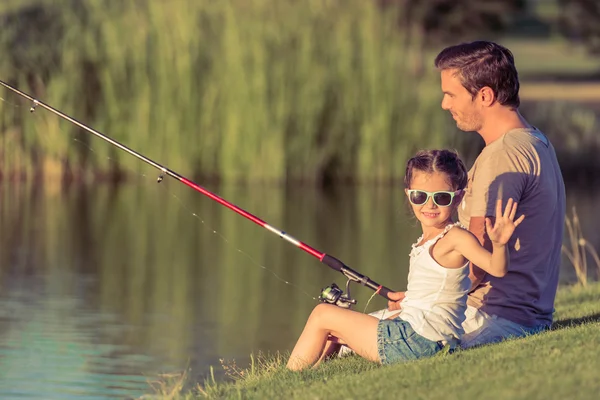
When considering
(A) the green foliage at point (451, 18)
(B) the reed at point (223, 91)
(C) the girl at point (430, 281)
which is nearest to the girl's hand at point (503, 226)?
(C) the girl at point (430, 281)

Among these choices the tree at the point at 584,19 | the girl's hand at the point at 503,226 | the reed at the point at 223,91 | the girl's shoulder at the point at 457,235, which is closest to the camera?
the girl's hand at the point at 503,226

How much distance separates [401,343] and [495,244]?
634 millimetres

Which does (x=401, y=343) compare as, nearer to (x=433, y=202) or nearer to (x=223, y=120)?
(x=433, y=202)

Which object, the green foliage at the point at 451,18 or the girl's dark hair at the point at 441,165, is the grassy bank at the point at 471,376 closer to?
the girl's dark hair at the point at 441,165

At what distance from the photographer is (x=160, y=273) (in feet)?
39.0

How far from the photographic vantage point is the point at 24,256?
12.5 metres

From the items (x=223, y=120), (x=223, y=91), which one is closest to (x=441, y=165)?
(x=223, y=120)

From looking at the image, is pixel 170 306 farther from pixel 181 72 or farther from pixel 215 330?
pixel 181 72

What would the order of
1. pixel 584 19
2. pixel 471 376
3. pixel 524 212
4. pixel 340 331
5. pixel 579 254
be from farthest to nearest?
1. pixel 584 19
2. pixel 579 254
3. pixel 524 212
4. pixel 340 331
5. pixel 471 376

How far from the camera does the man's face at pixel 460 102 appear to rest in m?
5.69

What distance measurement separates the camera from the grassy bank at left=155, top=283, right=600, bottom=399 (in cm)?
459

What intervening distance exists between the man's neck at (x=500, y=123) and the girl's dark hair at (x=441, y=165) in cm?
33

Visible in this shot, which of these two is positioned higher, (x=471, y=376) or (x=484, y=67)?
(x=484, y=67)

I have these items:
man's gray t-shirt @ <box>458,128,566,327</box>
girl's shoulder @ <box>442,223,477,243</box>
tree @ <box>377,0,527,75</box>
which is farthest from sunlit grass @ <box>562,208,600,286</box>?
tree @ <box>377,0,527,75</box>
